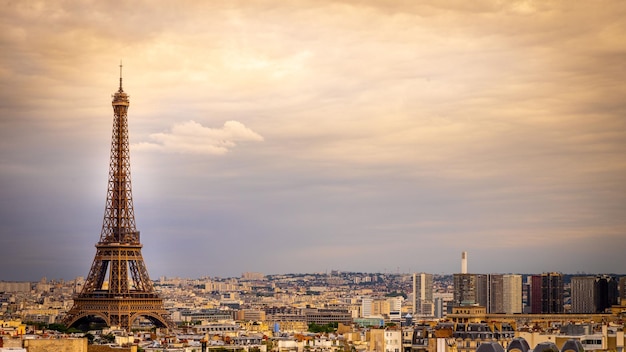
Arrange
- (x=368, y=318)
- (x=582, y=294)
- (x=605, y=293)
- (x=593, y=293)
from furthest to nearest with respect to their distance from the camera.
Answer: (x=368, y=318) < (x=582, y=294) < (x=593, y=293) < (x=605, y=293)

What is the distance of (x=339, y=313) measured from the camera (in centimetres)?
10819

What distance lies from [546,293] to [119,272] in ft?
117

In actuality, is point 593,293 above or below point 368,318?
above

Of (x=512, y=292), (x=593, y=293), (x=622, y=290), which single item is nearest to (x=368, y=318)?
(x=512, y=292)

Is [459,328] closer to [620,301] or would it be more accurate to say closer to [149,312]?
[149,312]

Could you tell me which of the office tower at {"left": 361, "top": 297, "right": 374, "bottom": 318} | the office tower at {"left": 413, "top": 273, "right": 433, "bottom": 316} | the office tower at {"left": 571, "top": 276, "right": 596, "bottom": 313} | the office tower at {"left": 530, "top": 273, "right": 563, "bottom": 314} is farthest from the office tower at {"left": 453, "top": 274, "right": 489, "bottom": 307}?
the office tower at {"left": 413, "top": 273, "right": 433, "bottom": 316}

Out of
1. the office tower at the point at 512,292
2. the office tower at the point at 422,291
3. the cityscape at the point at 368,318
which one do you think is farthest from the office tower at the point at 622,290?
the office tower at the point at 422,291

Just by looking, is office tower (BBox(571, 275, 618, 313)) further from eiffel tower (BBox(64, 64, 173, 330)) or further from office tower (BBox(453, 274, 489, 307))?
eiffel tower (BBox(64, 64, 173, 330))

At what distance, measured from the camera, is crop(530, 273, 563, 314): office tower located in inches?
3565

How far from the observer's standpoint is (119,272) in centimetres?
6712

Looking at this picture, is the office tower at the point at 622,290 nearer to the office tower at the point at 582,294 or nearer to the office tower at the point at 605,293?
the office tower at the point at 605,293

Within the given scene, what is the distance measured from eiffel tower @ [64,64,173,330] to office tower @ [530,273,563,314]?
30.4 m

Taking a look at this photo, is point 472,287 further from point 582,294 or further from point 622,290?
point 622,290

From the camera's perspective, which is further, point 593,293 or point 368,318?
point 368,318
